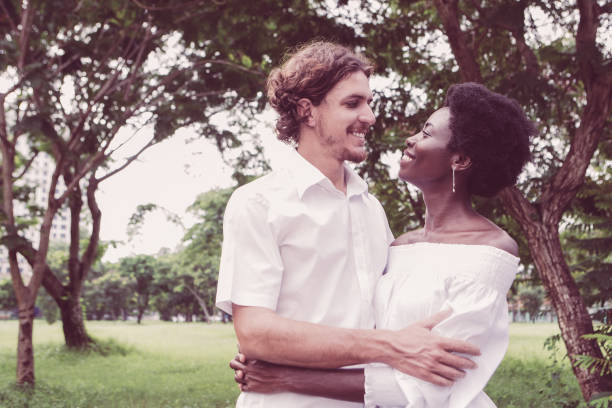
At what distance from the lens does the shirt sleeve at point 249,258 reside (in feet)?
6.83

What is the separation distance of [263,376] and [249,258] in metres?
0.43

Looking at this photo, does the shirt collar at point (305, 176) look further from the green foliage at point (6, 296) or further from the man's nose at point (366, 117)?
the green foliage at point (6, 296)

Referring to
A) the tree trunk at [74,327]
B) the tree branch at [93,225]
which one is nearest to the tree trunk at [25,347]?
the tree branch at [93,225]

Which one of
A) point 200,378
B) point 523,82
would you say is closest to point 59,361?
point 200,378

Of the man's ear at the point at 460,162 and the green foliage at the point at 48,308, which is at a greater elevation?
the man's ear at the point at 460,162

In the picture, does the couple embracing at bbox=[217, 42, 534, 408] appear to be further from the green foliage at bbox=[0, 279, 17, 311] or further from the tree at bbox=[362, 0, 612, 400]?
the green foliage at bbox=[0, 279, 17, 311]

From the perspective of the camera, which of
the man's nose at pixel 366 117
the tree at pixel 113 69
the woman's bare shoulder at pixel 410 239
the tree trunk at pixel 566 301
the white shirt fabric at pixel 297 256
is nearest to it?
the white shirt fabric at pixel 297 256

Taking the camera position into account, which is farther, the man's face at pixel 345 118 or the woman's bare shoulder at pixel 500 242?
the man's face at pixel 345 118

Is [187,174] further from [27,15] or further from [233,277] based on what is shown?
[233,277]

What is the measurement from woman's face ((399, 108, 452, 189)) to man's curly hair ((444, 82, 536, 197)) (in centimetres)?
4

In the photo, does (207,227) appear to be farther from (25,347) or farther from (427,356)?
(427,356)

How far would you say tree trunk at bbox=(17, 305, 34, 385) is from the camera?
10.5m

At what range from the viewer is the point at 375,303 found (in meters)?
2.38

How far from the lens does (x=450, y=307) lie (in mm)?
2148
